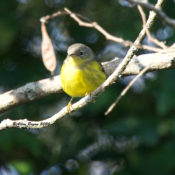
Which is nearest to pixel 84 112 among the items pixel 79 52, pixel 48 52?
pixel 79 52

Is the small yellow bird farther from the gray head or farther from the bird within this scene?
the gray head

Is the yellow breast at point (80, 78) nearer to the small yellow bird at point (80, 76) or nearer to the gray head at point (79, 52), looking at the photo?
the small yellow bird at point (80, 76)

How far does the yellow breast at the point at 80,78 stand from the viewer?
4.15 meters

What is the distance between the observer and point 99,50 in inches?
252

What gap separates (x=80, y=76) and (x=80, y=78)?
0.07 feet

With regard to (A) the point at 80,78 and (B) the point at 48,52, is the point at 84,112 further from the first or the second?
(B) the point at 48,52

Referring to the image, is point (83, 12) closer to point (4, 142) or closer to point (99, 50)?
point (99, 50)

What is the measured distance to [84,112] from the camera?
630 cm

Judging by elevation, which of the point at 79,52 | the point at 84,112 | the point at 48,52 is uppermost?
the point at 48,52

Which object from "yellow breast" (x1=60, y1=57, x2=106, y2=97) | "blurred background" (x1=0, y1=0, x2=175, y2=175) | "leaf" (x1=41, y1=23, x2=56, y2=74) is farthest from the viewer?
"blurred background" (x1=0, y1=0, x2=175, y2=175)

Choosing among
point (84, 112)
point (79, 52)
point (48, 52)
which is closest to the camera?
point (48, 52)

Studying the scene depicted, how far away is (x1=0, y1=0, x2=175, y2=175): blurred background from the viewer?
5.50 metres

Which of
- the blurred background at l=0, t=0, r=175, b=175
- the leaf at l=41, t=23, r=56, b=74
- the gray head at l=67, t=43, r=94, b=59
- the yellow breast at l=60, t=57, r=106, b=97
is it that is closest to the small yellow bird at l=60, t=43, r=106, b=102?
the yellow breast at l=60, t=57, r=106, b=97

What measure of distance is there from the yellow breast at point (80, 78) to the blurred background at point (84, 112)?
1.21 metres
